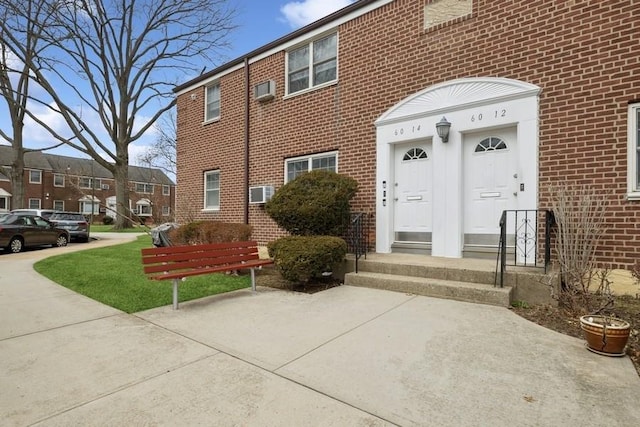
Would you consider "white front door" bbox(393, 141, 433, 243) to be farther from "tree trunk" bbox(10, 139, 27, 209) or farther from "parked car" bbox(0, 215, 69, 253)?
"tree trunk" bbox(10, 139, 27, 209)

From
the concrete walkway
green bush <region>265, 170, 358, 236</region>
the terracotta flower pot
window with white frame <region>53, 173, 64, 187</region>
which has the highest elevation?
window with white frame <region>53, 173, 64, 187</region>

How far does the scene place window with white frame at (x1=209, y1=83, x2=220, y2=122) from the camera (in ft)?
38.5

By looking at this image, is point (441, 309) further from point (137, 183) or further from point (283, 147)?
point (137, 183)

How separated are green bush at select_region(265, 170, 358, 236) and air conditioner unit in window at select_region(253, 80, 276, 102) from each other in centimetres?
372

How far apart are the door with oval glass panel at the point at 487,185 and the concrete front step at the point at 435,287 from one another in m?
1.48

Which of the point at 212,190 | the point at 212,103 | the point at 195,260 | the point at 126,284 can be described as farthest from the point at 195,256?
the point at 212,103

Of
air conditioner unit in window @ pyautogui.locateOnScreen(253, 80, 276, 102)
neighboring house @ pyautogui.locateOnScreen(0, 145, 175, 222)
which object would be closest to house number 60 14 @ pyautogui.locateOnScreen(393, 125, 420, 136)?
air conditioner unit in window @ pyautogui.locateOnScreen(253, 80, 276, 102)

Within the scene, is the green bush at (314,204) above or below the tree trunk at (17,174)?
below

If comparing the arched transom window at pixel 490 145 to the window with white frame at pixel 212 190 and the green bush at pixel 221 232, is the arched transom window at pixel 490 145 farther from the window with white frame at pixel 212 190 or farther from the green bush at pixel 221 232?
the window with white frame at pixel 212 190

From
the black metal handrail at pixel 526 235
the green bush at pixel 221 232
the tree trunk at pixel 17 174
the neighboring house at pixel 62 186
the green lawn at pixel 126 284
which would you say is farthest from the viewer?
A: the neighboring house at pixel 62 186

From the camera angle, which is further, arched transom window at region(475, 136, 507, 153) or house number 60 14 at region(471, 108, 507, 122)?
arched transom window at region(475, 136, 507, 153)

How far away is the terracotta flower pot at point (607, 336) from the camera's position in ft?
10.8

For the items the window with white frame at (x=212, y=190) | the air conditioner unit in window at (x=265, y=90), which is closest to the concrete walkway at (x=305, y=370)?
the air conditioner unit in window at (x=265, y=90)

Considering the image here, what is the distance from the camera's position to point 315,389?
2.70 metres
